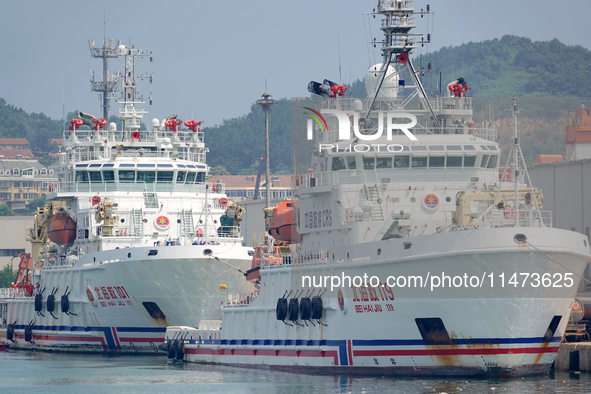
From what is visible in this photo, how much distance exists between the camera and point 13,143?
633ft

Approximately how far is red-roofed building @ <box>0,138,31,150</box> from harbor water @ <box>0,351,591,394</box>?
14890cm

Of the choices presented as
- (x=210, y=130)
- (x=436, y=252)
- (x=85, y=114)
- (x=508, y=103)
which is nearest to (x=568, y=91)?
A: (x=508, y=103)

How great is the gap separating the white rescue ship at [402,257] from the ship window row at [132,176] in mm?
11416

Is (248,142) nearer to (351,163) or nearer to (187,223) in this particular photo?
(187,223)

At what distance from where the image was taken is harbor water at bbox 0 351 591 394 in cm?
3180

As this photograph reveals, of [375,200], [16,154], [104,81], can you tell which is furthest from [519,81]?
[16,154]

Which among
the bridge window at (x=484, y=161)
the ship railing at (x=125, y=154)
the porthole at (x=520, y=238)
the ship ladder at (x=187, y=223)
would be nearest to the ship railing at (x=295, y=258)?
the bridge window at (x=484, y=161)

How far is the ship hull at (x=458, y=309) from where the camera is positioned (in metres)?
31.3

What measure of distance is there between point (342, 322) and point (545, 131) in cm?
2795

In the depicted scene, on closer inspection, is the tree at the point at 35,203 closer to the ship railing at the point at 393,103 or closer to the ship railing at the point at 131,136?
the ship railing at the point at 131,136

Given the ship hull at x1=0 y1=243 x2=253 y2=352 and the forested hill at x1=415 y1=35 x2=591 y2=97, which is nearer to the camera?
the ship hull at x1=0 y1=243 x2=253 y2=352

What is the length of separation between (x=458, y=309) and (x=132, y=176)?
25725 mm

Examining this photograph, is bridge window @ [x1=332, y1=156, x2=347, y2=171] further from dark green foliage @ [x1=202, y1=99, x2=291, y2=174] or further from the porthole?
dark green foliage @ [x1=202, y1=99, x2=291, y2=174]

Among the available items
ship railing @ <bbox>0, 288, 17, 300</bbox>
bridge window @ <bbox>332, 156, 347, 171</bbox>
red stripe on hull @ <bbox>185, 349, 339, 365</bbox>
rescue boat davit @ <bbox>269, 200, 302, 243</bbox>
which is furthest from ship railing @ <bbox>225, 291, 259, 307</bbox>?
ship railing @ <bbox>0, 288, 17, 300</bbox>
